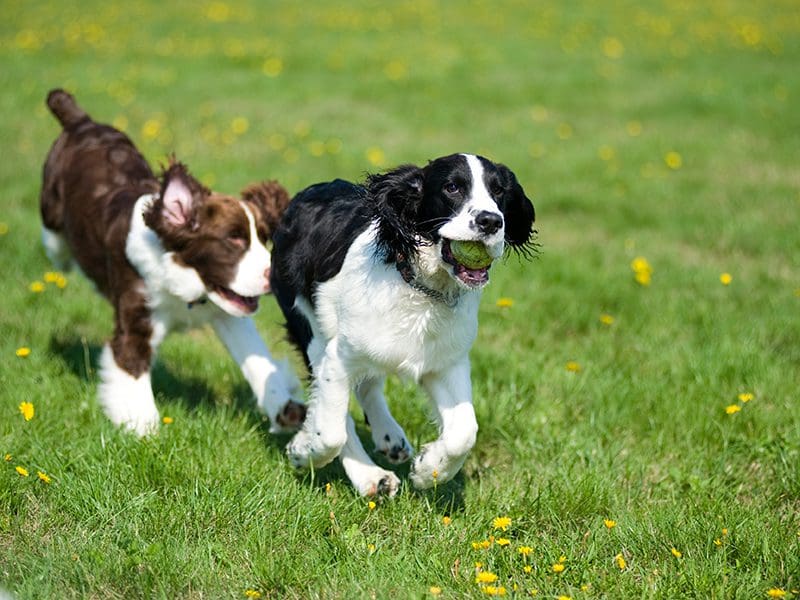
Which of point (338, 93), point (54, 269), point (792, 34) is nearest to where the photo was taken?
point (54, 269)

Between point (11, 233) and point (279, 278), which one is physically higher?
point (279, 278)

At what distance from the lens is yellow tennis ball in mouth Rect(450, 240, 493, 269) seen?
3.38 m

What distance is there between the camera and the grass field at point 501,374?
3332 millimetres

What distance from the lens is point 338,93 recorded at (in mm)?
11945

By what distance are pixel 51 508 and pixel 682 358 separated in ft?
11.0

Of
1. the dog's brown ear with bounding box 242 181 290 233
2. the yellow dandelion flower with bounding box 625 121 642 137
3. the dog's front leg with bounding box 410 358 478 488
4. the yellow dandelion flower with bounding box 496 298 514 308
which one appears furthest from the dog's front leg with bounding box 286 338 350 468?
the yellow dandelion flower with bounding box 625 121 642 137

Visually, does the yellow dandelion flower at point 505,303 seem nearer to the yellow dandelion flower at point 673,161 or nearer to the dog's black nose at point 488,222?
the dog's black nose at point 488,222

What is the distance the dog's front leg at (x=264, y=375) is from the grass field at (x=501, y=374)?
13cm

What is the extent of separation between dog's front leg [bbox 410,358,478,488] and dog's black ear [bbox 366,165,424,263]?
523mm

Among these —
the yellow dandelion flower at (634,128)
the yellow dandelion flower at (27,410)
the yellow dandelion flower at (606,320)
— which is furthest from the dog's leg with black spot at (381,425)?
the yellow dandelion flower at (634,128)

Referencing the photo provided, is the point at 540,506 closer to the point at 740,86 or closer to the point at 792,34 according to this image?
the point at 740,86

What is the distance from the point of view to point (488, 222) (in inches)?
129

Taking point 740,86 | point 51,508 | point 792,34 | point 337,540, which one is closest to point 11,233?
point 51,508

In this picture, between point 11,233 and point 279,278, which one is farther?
point 11,233
